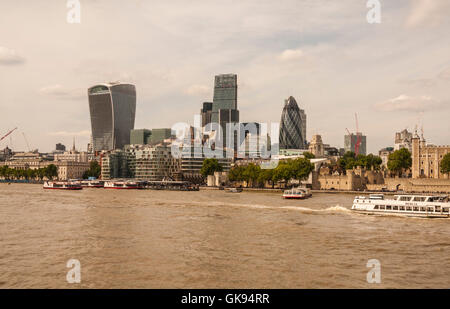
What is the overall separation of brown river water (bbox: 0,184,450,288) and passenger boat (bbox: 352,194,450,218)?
246 cm

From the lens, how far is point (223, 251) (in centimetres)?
3119

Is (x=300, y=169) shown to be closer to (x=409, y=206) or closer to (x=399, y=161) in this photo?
(x=399, y=161)

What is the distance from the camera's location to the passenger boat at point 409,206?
5184cm

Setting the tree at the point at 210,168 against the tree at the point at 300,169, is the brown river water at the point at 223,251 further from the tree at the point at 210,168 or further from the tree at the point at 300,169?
the tree at the point at 210,168

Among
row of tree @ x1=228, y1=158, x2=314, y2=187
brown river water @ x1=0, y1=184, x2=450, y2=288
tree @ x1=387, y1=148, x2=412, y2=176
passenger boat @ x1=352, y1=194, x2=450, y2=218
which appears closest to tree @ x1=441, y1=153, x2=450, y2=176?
tree @ x1=387, y1=148, x2=412, y2=176

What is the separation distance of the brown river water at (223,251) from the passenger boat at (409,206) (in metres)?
2.46

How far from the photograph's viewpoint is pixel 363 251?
104 feet

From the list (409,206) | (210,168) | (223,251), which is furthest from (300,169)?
(223,251)

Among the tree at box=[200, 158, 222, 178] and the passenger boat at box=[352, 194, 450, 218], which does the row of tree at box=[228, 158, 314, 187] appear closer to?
the tree at box=[200, 158, 222, 178]

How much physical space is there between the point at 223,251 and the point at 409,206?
31472 mm

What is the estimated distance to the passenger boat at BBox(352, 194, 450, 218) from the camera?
2041 inches

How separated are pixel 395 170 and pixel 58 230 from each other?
4864 inches
